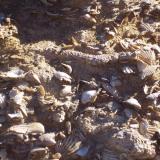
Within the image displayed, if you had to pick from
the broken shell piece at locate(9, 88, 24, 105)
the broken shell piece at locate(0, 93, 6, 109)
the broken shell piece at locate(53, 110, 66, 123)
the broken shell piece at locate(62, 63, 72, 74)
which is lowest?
the broken shell piece at locate(53, 110, 66, 123)

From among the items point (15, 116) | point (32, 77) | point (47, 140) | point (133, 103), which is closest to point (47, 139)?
point (47, 140)

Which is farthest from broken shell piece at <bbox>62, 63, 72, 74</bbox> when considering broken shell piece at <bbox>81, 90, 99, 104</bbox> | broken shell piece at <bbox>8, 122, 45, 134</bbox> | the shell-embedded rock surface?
broken shell piece at <bbox>8, 122, 45, 134</bbox>

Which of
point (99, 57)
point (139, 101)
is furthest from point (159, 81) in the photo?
point (99, 57)

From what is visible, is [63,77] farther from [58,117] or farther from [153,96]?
[153,96]

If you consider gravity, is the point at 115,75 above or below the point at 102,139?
above

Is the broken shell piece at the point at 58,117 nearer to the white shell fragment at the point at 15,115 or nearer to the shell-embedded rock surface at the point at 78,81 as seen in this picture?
the shell-embedded rock surface at the point at 78,81

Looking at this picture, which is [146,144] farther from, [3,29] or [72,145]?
[3,29]

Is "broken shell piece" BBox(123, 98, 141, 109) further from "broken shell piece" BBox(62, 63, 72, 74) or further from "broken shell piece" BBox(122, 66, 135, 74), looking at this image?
"broken shell piece" BBox(62, 63, 72, 74)

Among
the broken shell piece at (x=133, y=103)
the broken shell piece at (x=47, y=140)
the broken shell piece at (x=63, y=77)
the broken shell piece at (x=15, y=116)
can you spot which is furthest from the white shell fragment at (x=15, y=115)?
the broken shell piece at (x=133, y=103)
